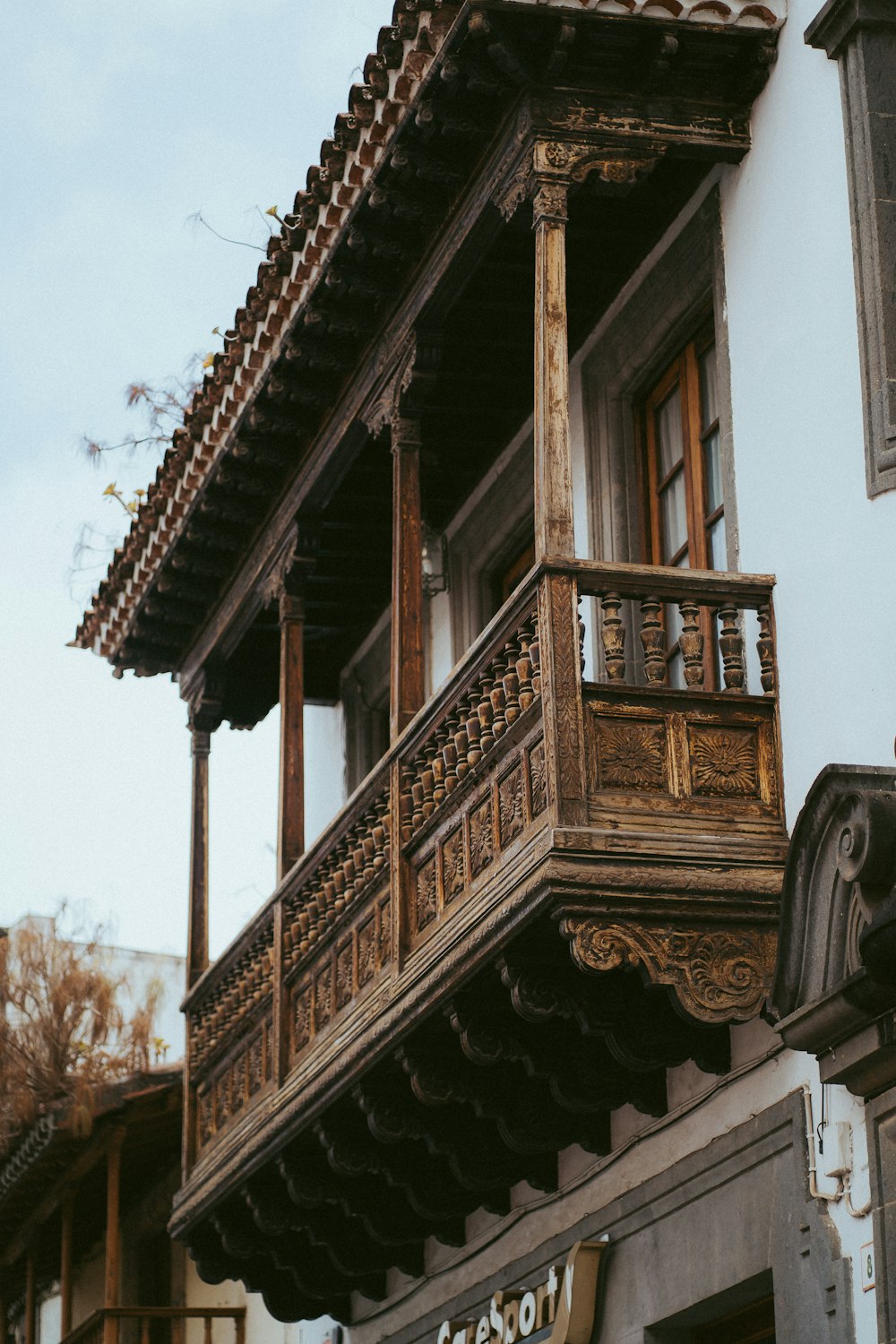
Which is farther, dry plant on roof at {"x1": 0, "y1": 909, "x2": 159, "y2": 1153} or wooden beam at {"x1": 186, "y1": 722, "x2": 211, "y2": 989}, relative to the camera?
dry plant on roof at {"x1": 0, "y1": 909, "x2": 159, "y2": 1153}

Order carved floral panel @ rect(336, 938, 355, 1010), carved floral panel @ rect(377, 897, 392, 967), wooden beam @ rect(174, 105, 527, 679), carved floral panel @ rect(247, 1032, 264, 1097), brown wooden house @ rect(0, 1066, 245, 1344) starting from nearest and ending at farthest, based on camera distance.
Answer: wooden beam @ rect(174, 105, 527, 679), carved floral panel @ rect(377, 897, 392, 967), carved floral panel @ rect(336, 938, 355, 1010), carved floral panel @ rect(247, 1032, 264, 1097), brown wooden house @ rect(0, 1066, 245, 1344)

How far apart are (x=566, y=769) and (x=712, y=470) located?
94.6 inches

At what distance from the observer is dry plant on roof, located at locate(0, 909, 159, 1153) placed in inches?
743

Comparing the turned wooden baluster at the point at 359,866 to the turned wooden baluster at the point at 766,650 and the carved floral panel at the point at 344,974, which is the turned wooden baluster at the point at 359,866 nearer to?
the carved floral panel at the point at 344,974

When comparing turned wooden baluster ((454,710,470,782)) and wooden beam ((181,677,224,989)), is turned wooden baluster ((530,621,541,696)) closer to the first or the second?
turned wooden baluster ((454,710,470,782))

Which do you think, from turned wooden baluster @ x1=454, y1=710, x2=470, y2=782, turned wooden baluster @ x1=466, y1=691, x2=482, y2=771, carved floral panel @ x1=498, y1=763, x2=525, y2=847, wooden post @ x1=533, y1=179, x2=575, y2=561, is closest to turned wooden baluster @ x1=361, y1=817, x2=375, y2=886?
turned wooden baluster @ x1=454, y1=710, x2=470, y2=782

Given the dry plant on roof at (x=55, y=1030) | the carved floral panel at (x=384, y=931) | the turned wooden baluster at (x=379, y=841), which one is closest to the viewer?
the carved floral panel at (x=384, y=931)

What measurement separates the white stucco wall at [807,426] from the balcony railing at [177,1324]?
9.40m

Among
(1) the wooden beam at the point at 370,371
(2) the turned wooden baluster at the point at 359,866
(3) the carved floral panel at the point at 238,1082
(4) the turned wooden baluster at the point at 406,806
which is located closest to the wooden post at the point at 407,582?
(4) the turned wooden baluster at the point at 406,806

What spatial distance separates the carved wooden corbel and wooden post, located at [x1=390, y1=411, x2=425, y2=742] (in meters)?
2.50

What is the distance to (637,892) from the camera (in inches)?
332

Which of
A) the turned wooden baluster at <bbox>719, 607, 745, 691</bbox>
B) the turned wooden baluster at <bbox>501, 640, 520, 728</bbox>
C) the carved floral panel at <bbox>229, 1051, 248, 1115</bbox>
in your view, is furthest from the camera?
the carved floral panel at <bbox>229, 1051, 248, 1115</bbox>

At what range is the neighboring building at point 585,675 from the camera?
8.51 meters

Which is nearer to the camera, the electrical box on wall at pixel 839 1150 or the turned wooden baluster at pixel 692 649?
the electrical box on wall at pixel 839 1150
